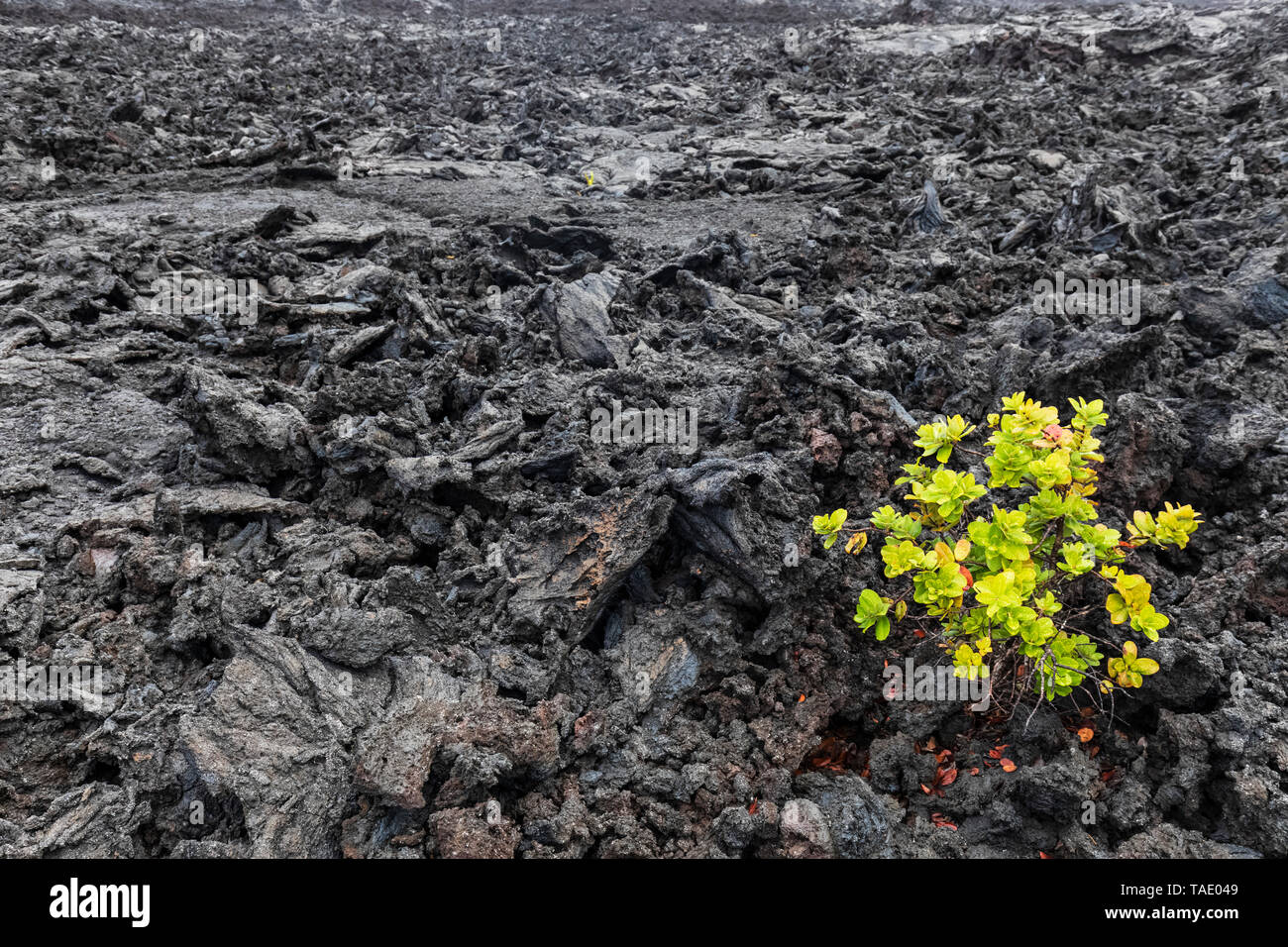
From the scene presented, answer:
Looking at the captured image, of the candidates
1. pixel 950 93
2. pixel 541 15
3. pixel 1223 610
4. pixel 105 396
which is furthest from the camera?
pixel 541 15

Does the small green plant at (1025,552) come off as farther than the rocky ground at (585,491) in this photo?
No

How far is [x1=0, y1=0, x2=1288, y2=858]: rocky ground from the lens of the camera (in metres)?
3.58

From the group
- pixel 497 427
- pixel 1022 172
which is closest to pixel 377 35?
pixel 1022 172

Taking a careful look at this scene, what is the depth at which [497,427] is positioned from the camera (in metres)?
5.82

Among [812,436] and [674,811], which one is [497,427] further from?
[674,811]

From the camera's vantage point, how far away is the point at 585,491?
535 centimetres

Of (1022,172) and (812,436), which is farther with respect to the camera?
(1022,172)

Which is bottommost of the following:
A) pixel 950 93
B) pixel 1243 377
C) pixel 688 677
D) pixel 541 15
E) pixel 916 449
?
pixel 688 677

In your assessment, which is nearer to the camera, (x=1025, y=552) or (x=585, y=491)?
(x=1025, y=552)

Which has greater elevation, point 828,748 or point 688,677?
point 688,677

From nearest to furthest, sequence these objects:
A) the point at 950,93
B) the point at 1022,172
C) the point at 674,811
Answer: the point at 674,811 → the point at 1022,172 → the point at 950,93

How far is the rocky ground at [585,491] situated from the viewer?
358 centimetres

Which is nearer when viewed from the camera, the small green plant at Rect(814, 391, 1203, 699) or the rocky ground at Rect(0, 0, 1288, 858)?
the small green plant at Rect(814, 391, 1203, 699)
